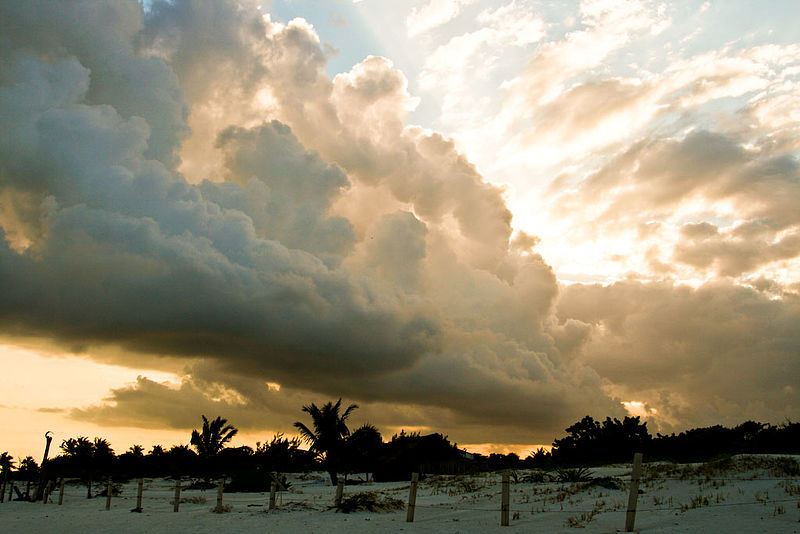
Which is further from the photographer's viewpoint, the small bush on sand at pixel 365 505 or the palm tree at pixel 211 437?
the palm tree at pixel 211 437

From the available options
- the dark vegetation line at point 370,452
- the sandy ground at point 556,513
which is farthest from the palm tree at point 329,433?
the sandy ground at point 556,513

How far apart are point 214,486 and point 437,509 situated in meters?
35.9

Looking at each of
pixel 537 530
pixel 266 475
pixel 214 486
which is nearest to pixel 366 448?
pixel 266 475

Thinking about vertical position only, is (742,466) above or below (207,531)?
above

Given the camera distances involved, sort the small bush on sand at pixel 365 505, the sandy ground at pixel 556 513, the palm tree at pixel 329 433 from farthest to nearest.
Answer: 1. the palm tree at pixel 329 433
2. the small bush on sand at pixel 365 505
3. the sandy ground at pixel 556 513

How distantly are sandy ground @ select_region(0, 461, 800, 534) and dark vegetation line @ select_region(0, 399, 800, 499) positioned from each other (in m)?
13.1

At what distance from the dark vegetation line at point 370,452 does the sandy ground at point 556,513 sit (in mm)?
13064

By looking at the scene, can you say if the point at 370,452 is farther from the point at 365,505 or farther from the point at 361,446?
the point at 365,505

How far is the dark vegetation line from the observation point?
152ft

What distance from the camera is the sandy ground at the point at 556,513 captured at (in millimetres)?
14148

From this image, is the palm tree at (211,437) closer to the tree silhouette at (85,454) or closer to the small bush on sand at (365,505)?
the tree silhouette at (85,454)

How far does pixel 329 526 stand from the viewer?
1909 cm

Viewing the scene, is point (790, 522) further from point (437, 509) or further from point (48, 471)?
point (48, 471)

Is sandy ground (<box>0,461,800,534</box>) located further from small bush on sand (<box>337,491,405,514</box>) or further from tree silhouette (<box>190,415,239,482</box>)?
tree silhouette (<box>190,415,239,482</box>)
